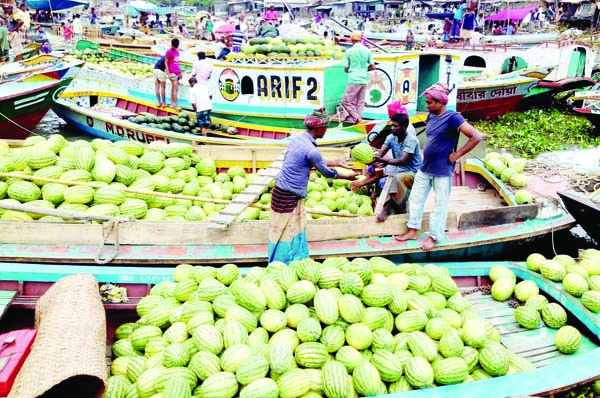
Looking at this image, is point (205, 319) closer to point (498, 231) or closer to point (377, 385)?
point (377, 385)

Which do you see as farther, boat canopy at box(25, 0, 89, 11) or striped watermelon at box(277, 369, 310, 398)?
boat canopy at box(25, 0, 89, 11)

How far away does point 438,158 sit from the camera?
526 cm

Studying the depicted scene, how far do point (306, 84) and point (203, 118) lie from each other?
7.58 feet

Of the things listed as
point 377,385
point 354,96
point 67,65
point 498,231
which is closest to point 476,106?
point 354,96

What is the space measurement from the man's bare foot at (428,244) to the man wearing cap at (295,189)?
117cm

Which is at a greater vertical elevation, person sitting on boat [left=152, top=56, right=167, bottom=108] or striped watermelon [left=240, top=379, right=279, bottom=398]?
person sitting on boat [left=152, top=56, right=167, bottom=108]

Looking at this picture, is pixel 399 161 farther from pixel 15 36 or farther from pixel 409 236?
pixel 15 36

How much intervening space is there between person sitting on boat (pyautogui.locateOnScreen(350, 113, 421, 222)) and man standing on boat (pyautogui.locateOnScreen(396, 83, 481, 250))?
0.30m

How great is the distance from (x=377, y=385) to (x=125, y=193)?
12.7 ft

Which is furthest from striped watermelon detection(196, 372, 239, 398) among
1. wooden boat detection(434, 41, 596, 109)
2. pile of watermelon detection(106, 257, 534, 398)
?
wooden boat detection(434, 41, 596, 109)

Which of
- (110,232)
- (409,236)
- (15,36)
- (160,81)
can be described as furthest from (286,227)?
(15,36)

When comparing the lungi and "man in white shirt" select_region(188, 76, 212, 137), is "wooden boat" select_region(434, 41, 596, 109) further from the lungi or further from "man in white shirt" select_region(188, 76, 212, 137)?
the lungi

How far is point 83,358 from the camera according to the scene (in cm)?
329

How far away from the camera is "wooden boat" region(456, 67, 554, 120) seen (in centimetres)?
1569
